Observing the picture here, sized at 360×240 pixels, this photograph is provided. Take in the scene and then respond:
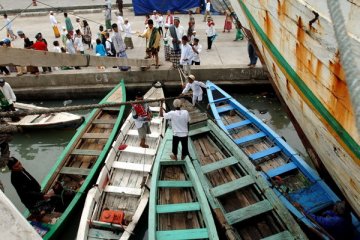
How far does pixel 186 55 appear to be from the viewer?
9.95m

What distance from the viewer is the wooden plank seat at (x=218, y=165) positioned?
627 cm

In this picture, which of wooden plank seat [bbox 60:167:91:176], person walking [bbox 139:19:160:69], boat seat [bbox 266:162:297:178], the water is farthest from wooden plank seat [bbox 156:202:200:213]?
person walking [bbox 139:19:160:69]

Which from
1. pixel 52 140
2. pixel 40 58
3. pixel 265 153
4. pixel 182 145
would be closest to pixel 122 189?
pixel 182 145

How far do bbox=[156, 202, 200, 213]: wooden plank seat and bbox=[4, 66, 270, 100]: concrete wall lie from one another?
6.22m

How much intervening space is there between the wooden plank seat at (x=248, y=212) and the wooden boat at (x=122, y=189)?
180 cm

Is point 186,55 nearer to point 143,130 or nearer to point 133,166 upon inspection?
point 143,130

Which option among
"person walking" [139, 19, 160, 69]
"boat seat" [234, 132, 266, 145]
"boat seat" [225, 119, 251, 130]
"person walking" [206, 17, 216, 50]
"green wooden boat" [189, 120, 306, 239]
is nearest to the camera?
"green wooden boat" [189, 120, 306, 239]

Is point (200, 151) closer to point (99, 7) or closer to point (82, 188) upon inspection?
point (82, 188)

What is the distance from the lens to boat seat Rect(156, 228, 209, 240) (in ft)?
15.9

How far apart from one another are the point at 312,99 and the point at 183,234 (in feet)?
9.86

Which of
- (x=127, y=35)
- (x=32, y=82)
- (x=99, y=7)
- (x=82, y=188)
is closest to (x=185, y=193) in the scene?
(x=82, y=188)

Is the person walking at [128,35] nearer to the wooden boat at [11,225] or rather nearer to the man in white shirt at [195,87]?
the man in white shirt at [195,87]

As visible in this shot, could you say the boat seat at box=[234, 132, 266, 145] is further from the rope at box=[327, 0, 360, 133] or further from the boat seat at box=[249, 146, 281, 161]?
the rope at box=[327, 0, 360, 133]

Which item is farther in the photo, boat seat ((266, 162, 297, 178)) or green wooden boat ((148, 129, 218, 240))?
boat seat ((266, 162, 297, 178))
